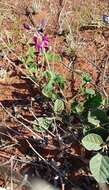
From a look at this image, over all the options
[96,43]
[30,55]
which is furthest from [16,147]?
[96,43]

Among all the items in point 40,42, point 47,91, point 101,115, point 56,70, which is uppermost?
point 40,42

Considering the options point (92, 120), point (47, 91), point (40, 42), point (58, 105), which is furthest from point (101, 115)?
point (40, 42)

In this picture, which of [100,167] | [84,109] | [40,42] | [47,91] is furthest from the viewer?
[40,42]

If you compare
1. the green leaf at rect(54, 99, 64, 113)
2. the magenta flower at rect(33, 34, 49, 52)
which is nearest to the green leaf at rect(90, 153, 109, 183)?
the green leaf at rect(54, 99, 64, 113)

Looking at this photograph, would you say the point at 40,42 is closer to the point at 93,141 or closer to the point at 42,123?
the point at 42,123

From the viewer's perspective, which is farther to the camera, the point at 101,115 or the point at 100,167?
the point at 101,115

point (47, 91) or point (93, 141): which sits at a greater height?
point (47, 91)
